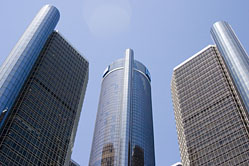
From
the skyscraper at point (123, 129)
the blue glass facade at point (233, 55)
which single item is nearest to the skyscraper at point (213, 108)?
the blue glass facade at point (233, 55)

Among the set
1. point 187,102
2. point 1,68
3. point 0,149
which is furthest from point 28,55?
point 187,102

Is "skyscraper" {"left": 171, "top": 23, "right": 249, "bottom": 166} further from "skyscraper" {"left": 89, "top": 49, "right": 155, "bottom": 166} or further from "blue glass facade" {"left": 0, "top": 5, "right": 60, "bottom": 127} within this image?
"blue glass facade" {"left": 0, "top": 5, "right": 60, "bottom": 127}

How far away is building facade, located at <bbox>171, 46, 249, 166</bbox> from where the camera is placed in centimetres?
9919

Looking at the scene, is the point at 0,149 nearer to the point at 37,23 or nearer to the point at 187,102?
the point at 37,23

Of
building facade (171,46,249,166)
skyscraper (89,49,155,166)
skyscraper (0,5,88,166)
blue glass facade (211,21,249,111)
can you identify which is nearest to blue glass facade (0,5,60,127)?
skyscraper (0,5,88,166)

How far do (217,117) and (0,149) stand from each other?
7297 centimetres

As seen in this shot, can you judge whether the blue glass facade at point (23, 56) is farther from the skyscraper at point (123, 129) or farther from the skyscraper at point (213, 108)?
the skyscraper at point (123, 129)

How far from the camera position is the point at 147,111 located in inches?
7549

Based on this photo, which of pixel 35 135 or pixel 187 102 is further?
pixel 187 102

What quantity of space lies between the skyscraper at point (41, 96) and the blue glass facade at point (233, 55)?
5973 cm

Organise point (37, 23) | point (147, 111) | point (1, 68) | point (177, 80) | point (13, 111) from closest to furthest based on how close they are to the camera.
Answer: point (13, 111) → point (1, 68) → point (37, 23) → point (177, 80) → point (147, 111)

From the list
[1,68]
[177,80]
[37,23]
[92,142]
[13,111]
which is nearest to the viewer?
[13,111]

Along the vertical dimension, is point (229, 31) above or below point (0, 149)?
above

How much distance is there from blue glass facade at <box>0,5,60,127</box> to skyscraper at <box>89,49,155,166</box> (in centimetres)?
6668
